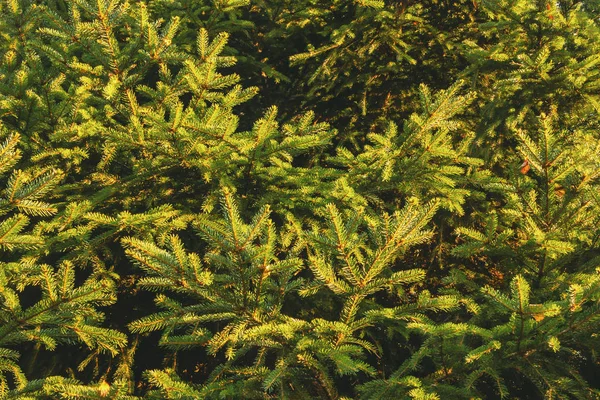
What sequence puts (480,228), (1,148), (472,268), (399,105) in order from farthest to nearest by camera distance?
(399,105), (480,228), (472,268), (1,148)

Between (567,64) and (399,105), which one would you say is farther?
(399,105)

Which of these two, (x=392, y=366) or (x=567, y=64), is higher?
(x=567, y=64)

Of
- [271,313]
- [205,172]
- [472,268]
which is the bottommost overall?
[472,268]

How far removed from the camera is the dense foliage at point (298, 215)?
222cm

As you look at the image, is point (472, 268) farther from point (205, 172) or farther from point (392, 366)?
point (205, 172)

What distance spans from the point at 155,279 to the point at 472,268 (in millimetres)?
3072

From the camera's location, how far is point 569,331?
2.13 metres

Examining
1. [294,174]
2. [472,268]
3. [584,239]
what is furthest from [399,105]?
[584,239]

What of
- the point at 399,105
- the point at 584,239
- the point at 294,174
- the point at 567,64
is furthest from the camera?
the point at 399,105

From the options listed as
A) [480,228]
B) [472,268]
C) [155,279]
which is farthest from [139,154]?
[480,228]

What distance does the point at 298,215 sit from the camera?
11.1 feet

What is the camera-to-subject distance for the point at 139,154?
3.82 m

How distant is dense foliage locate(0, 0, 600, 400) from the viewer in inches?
87.3

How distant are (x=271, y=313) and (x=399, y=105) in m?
3.83
